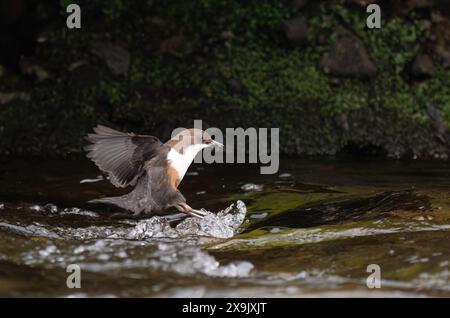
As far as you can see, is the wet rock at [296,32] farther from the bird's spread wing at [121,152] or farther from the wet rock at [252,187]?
the bird's spread wing at [121,152]

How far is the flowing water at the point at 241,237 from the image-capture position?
13.1 ft

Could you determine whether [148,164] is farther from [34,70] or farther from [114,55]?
[34,70]

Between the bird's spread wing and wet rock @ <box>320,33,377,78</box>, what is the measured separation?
4433 mm

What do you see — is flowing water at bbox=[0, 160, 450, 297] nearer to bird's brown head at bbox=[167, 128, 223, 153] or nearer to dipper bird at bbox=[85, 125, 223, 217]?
dipper bird at bbox=[85, 125, 223, 217]

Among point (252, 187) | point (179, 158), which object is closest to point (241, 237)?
point (179, 158)

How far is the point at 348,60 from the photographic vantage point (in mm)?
9578

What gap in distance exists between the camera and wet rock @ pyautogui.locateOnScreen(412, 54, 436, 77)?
946cm

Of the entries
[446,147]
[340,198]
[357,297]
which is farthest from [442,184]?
[357,297]

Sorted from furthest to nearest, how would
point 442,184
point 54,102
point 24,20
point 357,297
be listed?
point 24,20 → point 54,102 → point 442,184 → point 357,297

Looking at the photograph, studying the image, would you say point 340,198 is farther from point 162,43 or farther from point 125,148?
point 162,43

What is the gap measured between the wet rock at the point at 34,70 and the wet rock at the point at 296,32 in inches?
Result: 128

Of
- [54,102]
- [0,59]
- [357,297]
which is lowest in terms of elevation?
[357,297]

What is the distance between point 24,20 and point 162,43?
6.55ft

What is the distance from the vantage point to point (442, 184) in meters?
7.00
